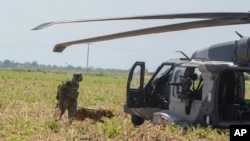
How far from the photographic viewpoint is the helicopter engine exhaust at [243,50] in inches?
366

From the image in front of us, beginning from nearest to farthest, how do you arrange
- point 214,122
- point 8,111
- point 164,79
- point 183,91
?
point 214,122 → point 183,91 → point 164,79 → point 8,111

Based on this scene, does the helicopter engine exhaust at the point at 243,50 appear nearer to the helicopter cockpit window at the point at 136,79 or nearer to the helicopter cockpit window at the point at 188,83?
the helicopter cockpit window at the point at 188,83

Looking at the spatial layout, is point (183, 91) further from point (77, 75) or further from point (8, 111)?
point (8, 111)

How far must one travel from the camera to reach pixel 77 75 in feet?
41.1

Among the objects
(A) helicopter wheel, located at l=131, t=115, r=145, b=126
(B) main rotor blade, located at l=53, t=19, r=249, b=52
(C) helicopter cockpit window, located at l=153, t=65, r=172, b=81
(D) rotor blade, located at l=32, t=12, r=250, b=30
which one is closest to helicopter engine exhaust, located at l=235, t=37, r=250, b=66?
(B) main rotor blade, located at l=53, t=19, r=249, b=52

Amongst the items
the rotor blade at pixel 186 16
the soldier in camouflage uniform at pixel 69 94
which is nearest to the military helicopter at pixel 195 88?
the rotor blade at pixel 186 16

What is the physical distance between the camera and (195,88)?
11.6 meters

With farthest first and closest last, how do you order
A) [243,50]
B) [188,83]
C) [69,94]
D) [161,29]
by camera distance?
1. [69,94]
2. [188,83]
3. [243,50]
4. [161,29]

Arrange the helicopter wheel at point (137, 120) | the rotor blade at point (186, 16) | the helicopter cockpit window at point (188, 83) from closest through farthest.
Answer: the rotor blade at point (186, 16) → the helicopter cockpit window at point (188, 83) → the helicopter wheel at point (137, 120)

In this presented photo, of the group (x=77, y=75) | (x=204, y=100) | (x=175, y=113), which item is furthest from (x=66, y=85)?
(x=204, y=100)

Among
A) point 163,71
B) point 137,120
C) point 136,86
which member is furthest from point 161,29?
point 137,120

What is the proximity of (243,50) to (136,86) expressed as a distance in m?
3.58

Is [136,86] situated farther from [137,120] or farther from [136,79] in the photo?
[137,120]

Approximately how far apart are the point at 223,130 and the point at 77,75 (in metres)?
3.85
